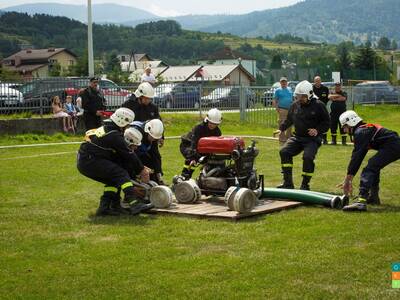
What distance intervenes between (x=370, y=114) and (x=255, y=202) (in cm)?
2967

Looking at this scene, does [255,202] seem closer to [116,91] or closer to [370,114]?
[116,91]

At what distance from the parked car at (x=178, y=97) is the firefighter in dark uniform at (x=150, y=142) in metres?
17.7

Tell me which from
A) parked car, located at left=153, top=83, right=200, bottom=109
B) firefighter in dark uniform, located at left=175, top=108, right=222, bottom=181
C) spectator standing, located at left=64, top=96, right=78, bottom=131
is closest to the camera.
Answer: firefighter in dark uniform, located at left=175, top=108, right=222, bottom=181

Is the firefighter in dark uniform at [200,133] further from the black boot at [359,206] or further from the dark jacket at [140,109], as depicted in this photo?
the black boot at [359,206]

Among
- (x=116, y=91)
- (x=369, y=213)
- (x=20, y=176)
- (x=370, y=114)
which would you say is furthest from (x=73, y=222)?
(x=370, y=114)

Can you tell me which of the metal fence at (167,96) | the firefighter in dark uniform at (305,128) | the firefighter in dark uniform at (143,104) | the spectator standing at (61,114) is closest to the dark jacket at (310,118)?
the firefighter in dark uniform at (305,128)

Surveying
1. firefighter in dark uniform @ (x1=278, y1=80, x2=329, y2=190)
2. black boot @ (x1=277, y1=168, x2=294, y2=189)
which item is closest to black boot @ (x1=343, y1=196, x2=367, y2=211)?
firefighter in dark uniform @ (x1=278, y1=80, x2=329, y2=190)

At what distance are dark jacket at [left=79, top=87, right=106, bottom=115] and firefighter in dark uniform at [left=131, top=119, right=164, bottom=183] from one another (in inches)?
291

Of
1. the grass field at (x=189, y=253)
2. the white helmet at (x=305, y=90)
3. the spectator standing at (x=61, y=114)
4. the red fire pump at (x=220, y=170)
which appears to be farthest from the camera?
the spectator standing at (x=61, y=114)

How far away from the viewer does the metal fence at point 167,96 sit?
1009 inches

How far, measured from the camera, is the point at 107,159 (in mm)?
10875

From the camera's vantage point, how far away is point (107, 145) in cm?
1076

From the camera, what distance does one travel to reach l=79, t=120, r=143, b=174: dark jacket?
10.7 m

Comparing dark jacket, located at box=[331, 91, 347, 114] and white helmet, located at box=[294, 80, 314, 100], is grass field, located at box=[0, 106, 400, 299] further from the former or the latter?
dark jacket, located at box=[331, 91, 347, 114]
